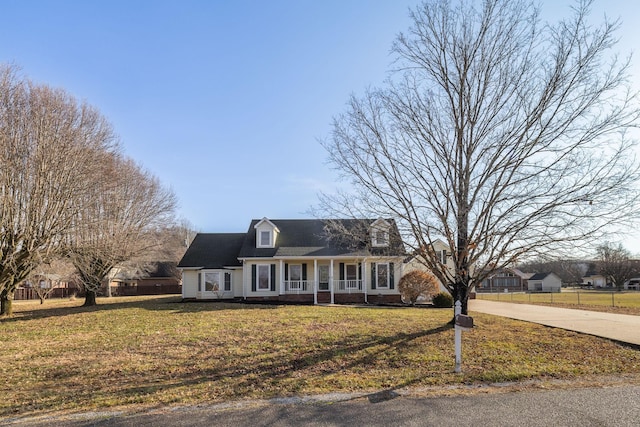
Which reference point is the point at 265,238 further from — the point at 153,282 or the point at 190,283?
the point at 153,282

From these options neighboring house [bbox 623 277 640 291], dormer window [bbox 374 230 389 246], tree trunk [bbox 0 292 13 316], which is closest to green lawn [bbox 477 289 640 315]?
dormer window [bbox 374 230 389 246]

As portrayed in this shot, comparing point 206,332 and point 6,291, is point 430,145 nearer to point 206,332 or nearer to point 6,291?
point 206,332

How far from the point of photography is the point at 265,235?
1000 inches

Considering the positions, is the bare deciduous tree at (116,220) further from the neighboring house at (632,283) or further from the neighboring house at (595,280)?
the neighboring house at (595,280)

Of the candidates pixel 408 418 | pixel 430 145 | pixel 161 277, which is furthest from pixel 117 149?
pixel 161 277

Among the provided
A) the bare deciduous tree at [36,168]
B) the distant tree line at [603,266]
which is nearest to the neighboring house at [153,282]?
the bare deciduous tree at [36,168]

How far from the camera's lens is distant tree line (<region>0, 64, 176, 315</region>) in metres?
14.2

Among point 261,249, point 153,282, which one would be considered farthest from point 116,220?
point 153,282

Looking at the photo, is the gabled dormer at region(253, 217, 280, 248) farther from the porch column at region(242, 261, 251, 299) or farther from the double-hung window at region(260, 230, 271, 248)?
the porch column at region(242, 261, 251, 299)

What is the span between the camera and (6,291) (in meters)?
17.4

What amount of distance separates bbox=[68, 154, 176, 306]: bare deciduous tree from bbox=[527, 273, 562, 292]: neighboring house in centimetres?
7064

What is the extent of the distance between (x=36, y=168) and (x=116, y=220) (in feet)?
21.3

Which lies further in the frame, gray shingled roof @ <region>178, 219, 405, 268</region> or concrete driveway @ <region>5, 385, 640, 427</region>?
gray shingled roof @ <region>178, 219, 405, 268</region>

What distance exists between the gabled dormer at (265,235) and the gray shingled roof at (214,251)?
2154mm
